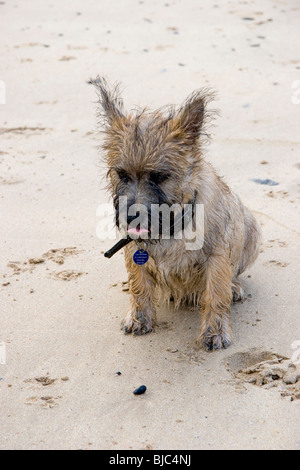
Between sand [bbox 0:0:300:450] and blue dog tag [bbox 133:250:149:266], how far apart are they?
0.59 meters

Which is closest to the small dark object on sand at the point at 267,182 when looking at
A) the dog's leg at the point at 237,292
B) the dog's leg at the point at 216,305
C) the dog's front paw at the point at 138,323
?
the dog's leg at the point at 237,292

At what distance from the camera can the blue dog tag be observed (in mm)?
4708

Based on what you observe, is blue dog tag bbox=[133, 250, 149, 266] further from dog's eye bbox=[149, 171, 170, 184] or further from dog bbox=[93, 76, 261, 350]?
dog's eye bbox=[149, 171, 170, 184]

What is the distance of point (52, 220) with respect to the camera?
21.3 feet

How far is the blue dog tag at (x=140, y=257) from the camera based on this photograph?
4708 mm

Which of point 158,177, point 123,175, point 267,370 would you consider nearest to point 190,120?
point 158,177

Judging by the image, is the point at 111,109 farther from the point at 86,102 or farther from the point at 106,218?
the point at 86,102

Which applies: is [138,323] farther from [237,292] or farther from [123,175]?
[123,175]

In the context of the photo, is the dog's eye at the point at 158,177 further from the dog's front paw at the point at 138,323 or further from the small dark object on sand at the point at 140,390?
the small dark object on sand at the point at 140,390

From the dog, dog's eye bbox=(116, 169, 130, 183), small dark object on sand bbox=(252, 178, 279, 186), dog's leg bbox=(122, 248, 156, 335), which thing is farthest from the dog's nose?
small dark object on sand bbox=(252, 178, 279, 186)

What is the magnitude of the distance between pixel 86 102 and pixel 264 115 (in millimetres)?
2348

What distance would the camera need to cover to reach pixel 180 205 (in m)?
4.35

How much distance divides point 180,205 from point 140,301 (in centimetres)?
96

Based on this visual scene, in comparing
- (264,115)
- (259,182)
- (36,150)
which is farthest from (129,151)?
(264,115)
